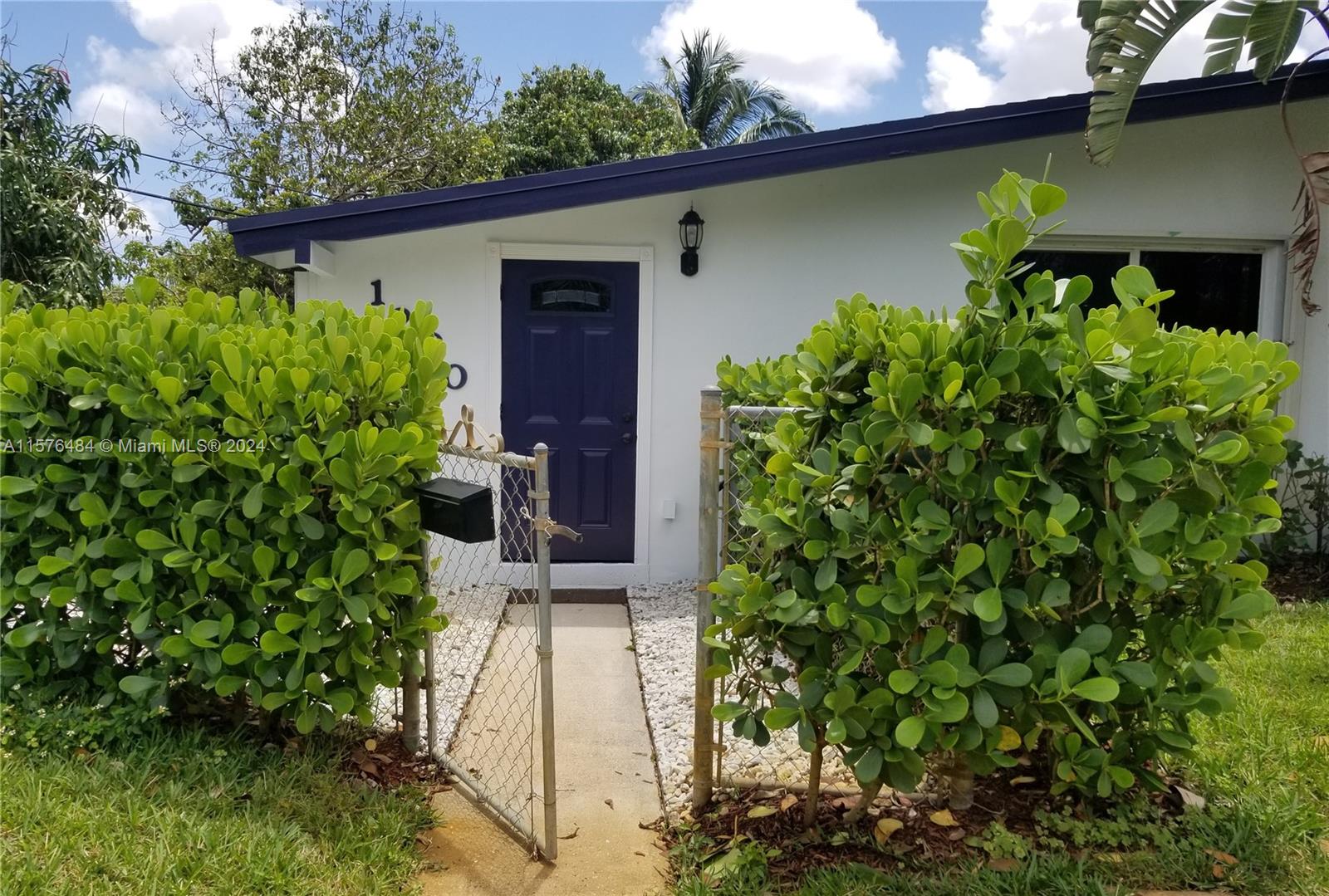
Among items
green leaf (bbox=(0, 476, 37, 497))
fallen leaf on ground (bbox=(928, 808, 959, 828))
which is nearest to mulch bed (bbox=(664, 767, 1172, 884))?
fallen leaf on ground (bbox=(928, 808, 959, 828))

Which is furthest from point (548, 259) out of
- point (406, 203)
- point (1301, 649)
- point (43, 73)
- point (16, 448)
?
point (43, 73)

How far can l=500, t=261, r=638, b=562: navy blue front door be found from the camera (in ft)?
20.4

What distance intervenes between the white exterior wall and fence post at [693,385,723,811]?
336 centimetres

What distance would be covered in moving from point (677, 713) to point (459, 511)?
1756mm

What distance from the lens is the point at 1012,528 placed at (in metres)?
2.38

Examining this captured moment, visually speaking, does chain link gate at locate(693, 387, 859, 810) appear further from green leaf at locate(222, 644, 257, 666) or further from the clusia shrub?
green leaf at locate(222, 644, 257, 666)

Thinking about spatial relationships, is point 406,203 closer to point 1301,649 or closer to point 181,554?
point 181,554

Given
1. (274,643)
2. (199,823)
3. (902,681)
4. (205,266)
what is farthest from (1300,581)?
(205,266)

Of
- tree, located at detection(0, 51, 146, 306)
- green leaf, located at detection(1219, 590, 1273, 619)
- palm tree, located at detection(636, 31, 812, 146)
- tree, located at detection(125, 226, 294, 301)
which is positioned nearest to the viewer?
green leaf, located at detection(1219, 590, 1273, 619)

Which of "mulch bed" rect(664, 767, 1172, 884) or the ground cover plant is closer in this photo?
the ground cover plant

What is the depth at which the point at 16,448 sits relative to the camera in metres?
3.10

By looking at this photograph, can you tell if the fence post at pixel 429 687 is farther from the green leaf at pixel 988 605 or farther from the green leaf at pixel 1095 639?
the green leaf at pixel 1095 639

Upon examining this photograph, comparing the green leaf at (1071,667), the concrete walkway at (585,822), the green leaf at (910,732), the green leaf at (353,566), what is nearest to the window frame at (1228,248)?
the concrete walkway at (585,822)

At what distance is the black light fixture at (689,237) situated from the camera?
615 cm
